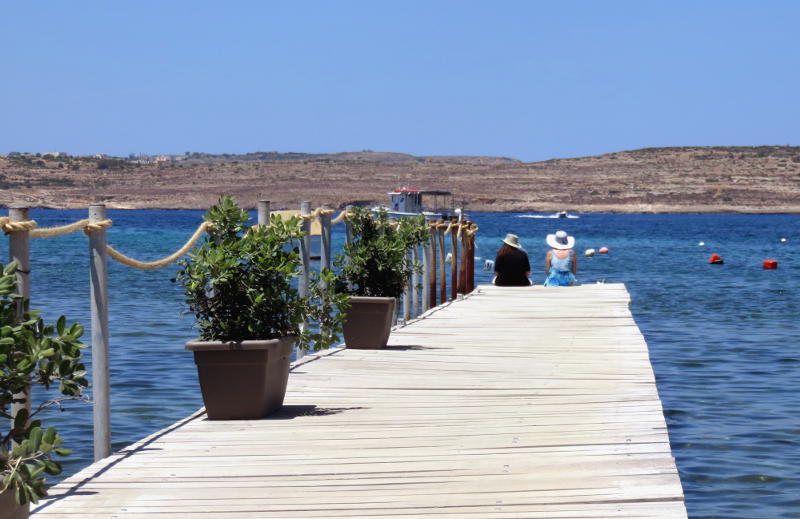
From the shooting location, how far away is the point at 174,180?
145 m

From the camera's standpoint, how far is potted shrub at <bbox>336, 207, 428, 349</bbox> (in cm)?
1086

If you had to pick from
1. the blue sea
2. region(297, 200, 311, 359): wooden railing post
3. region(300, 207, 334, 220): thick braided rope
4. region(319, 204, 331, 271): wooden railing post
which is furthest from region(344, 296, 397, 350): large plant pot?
the blue sea

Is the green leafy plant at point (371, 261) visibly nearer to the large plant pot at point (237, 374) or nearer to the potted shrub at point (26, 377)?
the large plant pot at point (237, 374)

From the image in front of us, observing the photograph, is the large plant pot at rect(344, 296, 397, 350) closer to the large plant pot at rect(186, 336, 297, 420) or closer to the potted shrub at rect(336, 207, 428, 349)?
the potted shrub at rect(336, 207, 428, 349)

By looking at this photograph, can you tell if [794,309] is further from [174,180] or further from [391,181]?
[174,180]

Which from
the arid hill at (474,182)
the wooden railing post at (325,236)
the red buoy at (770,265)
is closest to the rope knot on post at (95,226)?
the wooden railing post at (325,236)

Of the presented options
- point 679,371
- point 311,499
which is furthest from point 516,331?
point 311,499

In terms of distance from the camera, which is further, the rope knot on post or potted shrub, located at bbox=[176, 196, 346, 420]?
potted shrub, located at bbox=[176, 196, 346, 420]

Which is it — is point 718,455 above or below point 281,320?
below

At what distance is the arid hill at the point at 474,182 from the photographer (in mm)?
133500

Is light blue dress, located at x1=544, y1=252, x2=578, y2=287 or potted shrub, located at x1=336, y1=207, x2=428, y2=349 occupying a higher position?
potted shrub, located at x1=336, y1=207, x2=428, y2=349

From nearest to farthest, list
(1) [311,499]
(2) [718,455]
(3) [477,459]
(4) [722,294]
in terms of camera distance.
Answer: (1) [311,499]
(3) [477,459]
(2) [718,455]
(4) [722,294]

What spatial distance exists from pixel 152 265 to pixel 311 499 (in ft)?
7.31

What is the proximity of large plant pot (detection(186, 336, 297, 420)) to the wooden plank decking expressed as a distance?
13 cm
